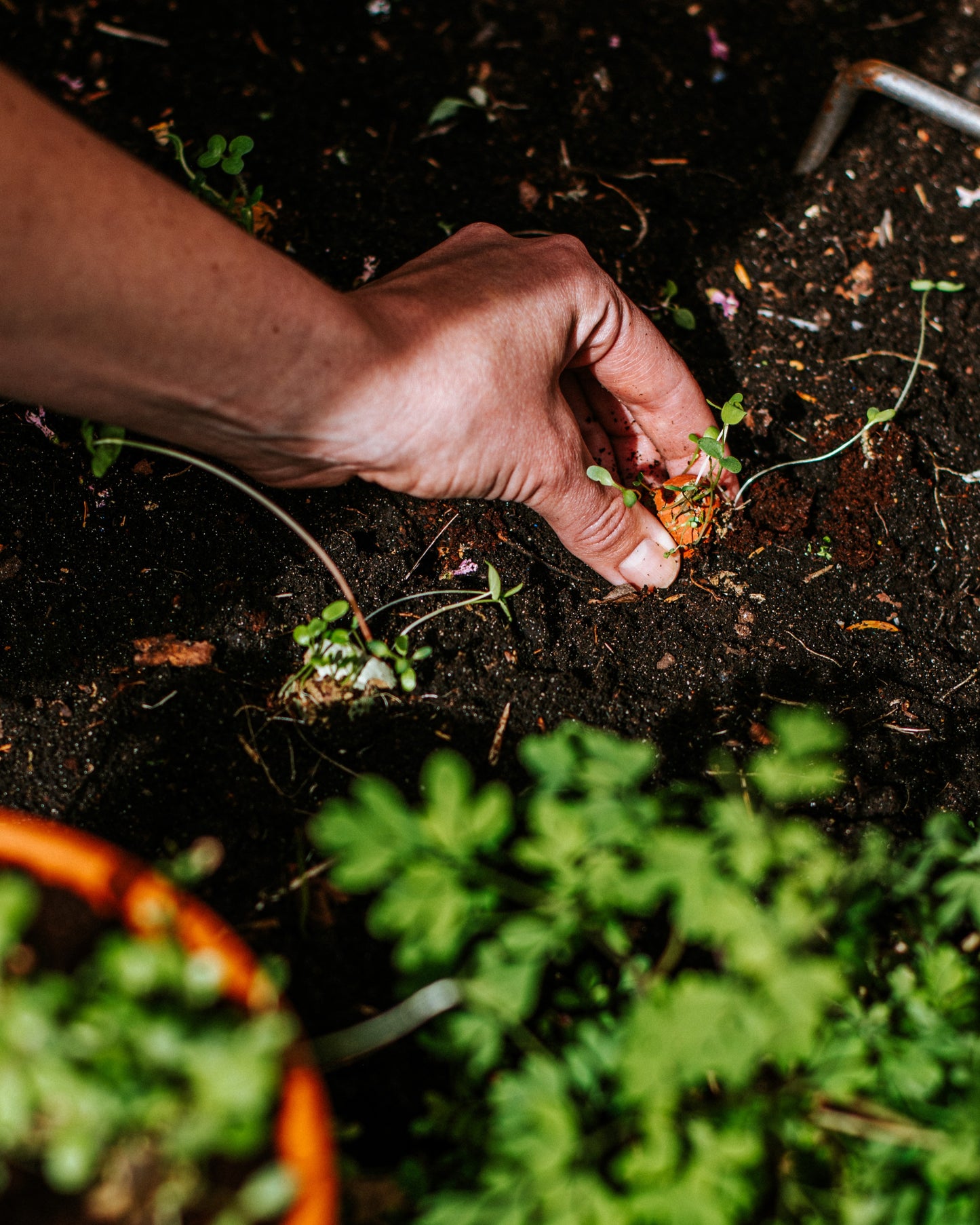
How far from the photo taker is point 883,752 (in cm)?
155

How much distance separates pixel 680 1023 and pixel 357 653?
2.85 ft

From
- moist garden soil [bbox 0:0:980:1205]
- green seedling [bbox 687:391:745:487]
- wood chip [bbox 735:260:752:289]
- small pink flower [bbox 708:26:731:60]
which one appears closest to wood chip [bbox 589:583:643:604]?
moist garden soil [bbox 0:0:980:1205]

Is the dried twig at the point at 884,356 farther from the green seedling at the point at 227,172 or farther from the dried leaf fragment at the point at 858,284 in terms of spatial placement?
the green seedling at the point at 227,172

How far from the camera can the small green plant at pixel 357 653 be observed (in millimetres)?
1372

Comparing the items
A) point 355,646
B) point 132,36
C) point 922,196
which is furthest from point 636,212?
point 132,36

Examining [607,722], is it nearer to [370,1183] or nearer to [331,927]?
[331,927]

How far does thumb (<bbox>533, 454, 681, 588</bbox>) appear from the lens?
147 centimetres

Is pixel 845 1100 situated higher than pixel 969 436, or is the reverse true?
pixel 969 436

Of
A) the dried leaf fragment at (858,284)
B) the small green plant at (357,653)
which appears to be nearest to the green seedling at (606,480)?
the small green plant at (357,653)

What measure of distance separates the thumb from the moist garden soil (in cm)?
7

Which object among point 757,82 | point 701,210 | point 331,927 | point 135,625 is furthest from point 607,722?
point 757,82

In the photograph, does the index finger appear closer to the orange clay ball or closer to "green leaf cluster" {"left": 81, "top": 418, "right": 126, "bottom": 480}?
the orange clay ball

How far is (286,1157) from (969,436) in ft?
6.62

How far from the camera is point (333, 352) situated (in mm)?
1194
